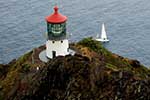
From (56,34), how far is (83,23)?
44.7m

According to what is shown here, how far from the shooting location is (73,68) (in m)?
22.8

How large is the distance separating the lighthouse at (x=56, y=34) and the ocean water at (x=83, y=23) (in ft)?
89.4

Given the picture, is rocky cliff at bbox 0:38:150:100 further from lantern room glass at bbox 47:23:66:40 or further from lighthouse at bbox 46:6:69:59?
lantern room glass at bbox 47:23:66:40

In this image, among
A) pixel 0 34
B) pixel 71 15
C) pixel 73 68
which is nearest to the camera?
pixel 73 68

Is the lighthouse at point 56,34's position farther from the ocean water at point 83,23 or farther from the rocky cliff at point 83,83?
the ocean water at point 83,23

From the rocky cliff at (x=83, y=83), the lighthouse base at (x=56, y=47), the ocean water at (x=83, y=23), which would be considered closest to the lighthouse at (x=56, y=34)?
the lighthouse base at (x=56, y=47)

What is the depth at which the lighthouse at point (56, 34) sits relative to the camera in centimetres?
3916

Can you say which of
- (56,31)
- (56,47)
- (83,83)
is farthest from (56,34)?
(83,83)

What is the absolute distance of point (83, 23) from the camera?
84438 mm

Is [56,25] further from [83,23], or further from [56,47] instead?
[83,23]

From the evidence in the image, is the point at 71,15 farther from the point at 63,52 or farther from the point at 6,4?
the point at 63,52

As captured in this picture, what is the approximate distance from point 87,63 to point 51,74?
209 cm

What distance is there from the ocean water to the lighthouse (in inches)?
1073

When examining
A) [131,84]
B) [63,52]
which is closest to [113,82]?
[131,84]
